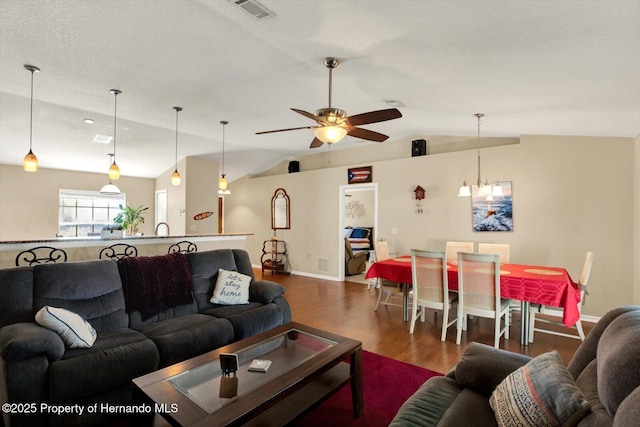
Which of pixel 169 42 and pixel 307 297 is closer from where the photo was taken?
pixel 169 42

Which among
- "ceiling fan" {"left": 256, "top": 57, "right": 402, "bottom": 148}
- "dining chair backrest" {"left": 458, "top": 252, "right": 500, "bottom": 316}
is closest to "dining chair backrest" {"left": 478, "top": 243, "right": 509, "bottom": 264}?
"dining chair backrest" {"left": 458, "top": 252, "right": 500, "bottom": 316}

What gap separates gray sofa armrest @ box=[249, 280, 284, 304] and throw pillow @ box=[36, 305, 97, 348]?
1.50 m

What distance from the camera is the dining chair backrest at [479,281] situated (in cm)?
324

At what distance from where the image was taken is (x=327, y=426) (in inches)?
82.1

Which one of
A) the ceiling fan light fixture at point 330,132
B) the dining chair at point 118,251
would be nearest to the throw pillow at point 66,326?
the dining chair at point 118,251

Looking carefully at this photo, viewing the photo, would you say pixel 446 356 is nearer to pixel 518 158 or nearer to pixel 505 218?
pixel 505 218

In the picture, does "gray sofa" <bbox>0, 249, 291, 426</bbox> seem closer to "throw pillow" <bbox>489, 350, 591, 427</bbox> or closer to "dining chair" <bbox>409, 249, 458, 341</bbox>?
"dining chair" <bbox>409, 249, 458, 341</bbox>

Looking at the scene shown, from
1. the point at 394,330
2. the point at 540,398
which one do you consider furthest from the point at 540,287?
the point at 540,398

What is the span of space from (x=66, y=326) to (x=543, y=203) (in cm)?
557

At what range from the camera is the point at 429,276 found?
3695 millimetres

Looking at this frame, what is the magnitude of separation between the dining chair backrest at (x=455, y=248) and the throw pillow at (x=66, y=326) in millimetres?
4441

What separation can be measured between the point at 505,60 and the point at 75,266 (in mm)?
3802

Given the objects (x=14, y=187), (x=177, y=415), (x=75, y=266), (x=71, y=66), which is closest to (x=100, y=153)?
Answer: (x=14, y=187)

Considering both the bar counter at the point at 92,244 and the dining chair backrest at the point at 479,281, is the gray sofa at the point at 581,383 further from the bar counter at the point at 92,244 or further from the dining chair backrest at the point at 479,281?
the bar counter at the point at 92,244
